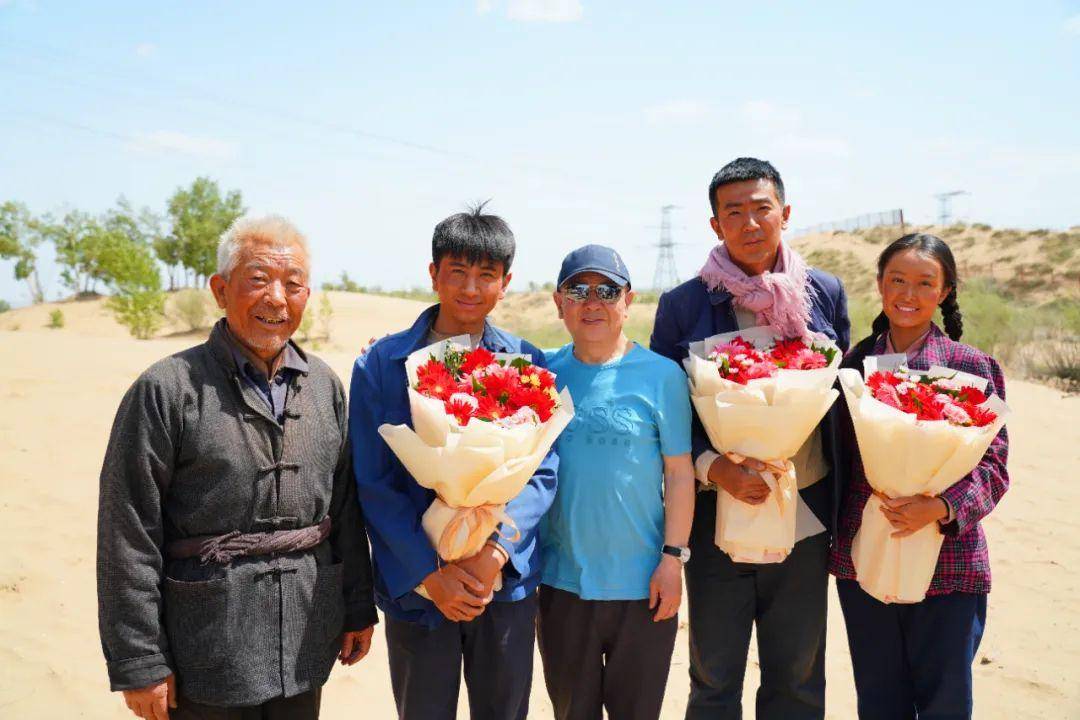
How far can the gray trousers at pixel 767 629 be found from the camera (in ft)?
9.73

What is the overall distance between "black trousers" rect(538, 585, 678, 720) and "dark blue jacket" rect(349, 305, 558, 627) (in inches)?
9.0

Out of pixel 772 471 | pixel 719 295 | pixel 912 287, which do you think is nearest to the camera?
pixel 772 471

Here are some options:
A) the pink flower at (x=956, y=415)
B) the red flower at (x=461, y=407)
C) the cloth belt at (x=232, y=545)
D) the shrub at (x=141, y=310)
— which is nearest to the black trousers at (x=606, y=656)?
the red flower at (x=461, y=407)

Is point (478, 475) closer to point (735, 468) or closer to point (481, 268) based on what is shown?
point (481, 268)

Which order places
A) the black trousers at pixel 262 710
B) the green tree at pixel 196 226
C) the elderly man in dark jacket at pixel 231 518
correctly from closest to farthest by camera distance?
the elderly man in dark jacket at pixel 231 518 < the black trousers at pixel 262 710 < the green tree at pixel 196 226

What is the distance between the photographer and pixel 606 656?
283 cm

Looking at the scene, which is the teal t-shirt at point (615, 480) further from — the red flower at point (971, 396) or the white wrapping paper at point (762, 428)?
the red flower at point (971, 396)

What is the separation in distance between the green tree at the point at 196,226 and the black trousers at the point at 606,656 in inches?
1581

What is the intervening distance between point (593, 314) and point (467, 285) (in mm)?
486

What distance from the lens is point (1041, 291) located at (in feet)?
99.2

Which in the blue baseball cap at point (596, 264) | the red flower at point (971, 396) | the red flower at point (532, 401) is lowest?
the red flower at point (971, 396)

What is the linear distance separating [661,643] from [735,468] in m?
0.70

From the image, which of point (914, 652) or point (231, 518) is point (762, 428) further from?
point (231, 518)

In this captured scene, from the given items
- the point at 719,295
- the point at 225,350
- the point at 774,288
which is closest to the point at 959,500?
the point at 774,288
